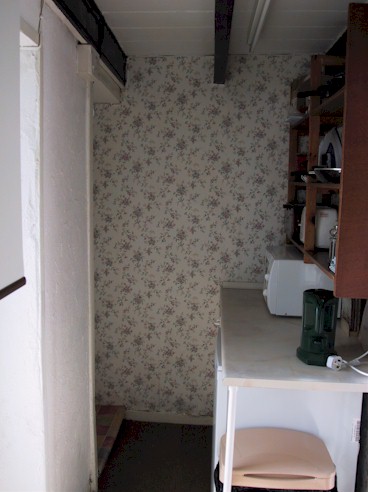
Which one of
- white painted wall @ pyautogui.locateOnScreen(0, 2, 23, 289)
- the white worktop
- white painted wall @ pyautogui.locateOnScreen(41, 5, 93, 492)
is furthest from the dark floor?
white painted wall @ pyautogui.locateOnScreen(0, 2, 23, 289)

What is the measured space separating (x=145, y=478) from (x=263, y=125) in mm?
2165

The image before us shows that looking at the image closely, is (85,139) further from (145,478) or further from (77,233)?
(145,478)

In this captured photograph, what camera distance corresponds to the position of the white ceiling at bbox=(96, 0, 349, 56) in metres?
2.08

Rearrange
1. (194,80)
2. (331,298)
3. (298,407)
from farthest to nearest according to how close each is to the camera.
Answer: (194,80)
(298,407)
(331,298)

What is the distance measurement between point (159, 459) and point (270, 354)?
4.27ft

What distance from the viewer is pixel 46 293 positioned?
1741mm

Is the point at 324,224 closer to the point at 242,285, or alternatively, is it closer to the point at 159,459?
the point at 242,285

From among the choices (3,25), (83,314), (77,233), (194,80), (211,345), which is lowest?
(211,345)

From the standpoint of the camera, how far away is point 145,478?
2.56m

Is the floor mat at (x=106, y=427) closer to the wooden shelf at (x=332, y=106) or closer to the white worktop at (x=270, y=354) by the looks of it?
the white worktop at (x=270, y=354)

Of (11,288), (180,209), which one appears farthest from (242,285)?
(11,288)

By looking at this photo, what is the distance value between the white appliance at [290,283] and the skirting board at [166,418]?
1.17 m

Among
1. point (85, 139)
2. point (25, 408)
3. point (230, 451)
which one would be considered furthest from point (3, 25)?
point (230, 451)

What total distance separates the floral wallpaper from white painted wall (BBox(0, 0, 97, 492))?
87cm
